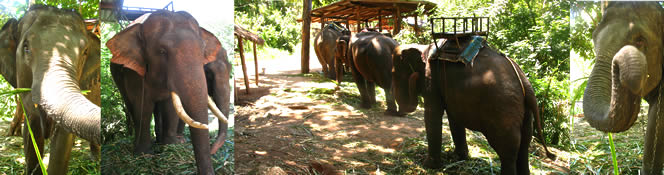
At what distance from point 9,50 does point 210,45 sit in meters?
0.92

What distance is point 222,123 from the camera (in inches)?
78.6

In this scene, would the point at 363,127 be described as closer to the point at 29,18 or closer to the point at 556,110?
the point at 556,110

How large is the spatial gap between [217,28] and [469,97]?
1.36 meters

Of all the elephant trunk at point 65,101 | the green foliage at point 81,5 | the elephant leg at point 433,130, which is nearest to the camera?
the elephant trunk at point 65,101

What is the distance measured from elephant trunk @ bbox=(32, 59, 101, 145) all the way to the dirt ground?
140 centimetres

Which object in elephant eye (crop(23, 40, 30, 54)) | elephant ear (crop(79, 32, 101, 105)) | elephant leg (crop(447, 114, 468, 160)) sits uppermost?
elephant eye (crop(23, 40, 30, 54))

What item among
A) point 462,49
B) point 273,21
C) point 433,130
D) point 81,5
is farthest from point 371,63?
point 273,21

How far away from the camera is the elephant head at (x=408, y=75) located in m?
2.89

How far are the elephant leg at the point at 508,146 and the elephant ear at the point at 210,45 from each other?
146 centimetres

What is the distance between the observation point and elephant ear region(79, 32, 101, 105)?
1932mm

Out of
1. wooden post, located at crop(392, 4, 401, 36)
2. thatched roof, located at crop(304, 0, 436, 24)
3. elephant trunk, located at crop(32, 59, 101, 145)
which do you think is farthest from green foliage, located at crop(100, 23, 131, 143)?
wooden post, located at crop(392, 4, 401, 36)

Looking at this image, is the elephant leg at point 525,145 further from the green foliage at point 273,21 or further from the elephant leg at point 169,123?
the green foliage at point 273,21

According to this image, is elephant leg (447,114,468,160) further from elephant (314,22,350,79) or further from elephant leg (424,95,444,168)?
elephant (314,22,350,79)

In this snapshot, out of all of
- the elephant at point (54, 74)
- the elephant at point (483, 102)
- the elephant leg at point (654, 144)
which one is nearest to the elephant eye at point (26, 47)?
the elephant at point (54, 74)
